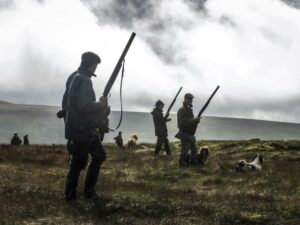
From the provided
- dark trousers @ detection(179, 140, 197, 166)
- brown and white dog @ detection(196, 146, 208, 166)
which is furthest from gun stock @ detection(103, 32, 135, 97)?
brown and white dog @ detection(196, 146, 208, 166)

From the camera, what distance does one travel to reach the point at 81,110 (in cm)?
1142

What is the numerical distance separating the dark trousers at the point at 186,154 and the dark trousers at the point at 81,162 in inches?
434

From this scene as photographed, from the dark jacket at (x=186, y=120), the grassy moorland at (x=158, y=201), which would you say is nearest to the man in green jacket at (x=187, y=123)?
the dark jacket at (x=186, y=120)

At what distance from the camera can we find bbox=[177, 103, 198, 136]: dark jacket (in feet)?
73.5

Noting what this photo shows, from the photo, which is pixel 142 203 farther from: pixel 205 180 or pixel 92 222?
pixel 205 180

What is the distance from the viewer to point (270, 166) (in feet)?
79.2

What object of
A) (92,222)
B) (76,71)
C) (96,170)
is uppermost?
(76,71)

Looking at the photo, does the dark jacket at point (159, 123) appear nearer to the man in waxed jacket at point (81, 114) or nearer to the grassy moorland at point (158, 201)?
the grassy moorland at point (158, 201)

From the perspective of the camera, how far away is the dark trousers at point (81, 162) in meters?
11.6

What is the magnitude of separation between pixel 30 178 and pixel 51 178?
2.71 feet

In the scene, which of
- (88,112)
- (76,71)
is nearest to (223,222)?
(88,112)

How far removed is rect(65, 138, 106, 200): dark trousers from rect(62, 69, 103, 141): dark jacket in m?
0.25

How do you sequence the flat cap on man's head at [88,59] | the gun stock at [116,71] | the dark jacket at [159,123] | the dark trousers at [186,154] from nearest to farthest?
the flat cap on man's head at [88,59] < the gun stock at [116,71] < the dark trousers at [186,154] < the dark jacket at [159,123]

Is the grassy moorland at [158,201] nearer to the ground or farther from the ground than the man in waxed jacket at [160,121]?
nearer to the ground
